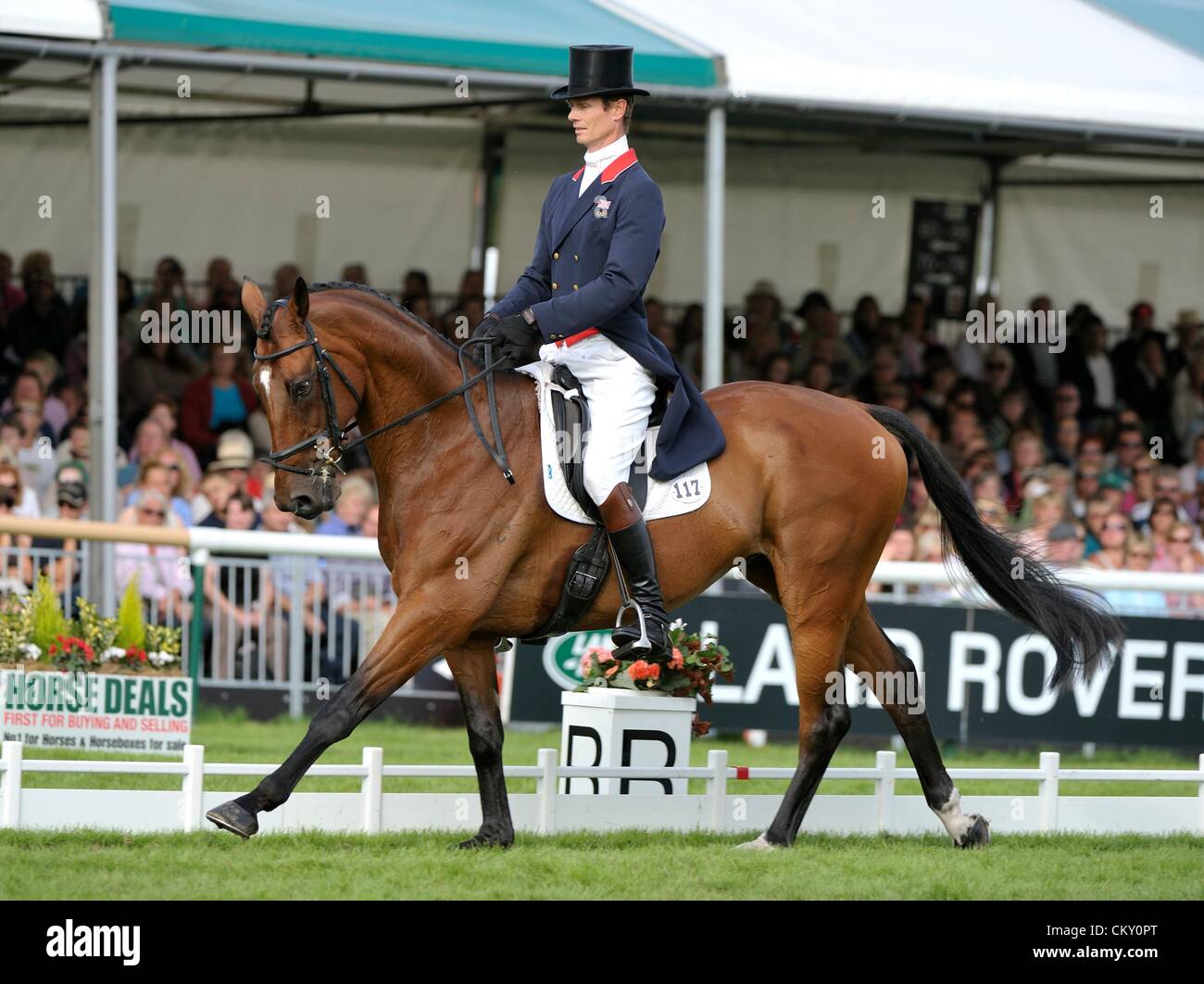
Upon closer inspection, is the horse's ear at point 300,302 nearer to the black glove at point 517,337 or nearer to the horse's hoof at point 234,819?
the black glove at point 517,337

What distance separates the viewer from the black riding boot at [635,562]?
247 inches

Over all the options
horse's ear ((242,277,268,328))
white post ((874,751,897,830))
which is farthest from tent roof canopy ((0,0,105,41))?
white post ((874,751,897,830))

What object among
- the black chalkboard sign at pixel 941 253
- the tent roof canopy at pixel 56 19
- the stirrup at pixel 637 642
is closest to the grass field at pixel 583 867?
the stirrup at pixel 637 642

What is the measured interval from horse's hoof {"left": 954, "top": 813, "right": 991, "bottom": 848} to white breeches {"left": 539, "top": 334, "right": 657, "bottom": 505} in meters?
2.07

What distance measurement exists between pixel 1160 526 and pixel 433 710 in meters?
5.76

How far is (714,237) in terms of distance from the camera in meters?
11.9

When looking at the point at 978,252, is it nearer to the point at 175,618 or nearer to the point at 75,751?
the point at 175,618

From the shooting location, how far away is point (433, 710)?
10.9 metres

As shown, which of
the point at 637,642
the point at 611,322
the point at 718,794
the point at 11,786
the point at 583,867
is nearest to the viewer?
the point at 583,867

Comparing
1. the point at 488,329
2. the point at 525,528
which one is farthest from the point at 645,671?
the point at 488,329

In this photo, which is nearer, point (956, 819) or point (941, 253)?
point (956, 819)

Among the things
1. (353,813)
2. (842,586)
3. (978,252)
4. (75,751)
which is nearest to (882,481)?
(842,586)

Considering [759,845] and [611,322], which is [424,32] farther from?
[759,845]

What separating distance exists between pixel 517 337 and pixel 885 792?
2572mm
